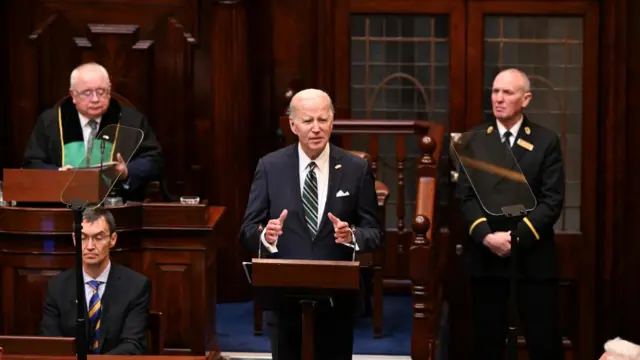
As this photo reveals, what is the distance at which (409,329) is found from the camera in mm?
7230

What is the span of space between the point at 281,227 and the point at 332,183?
0.37 metres

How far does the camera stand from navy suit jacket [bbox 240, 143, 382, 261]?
4.96 m

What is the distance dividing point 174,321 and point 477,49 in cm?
281

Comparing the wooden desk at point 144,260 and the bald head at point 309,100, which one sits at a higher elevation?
the bald head at point 309,100

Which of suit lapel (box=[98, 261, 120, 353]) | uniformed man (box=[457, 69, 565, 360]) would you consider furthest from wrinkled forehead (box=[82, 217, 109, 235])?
uniformed man (box=[457, 69, 565, 360])

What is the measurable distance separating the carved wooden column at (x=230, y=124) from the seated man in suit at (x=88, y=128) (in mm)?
985

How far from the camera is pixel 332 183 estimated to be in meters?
5.03

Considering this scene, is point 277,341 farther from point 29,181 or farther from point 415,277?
point 29,181

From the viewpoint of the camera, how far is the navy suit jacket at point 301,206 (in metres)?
4.96

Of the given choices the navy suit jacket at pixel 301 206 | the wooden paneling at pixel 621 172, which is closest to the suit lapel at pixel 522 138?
the navy suit jacket at pixel 301 206

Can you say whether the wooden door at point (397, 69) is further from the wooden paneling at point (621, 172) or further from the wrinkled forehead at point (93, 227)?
the wrinkled forehead at point (93, 227)

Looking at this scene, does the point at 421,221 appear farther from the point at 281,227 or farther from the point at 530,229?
the point at 281,227

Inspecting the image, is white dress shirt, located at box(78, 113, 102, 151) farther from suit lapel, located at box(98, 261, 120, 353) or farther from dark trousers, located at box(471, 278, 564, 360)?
dark trousers, located at box(471, 278, 564, 360)

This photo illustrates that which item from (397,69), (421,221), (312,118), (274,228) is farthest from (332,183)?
(397,69)
